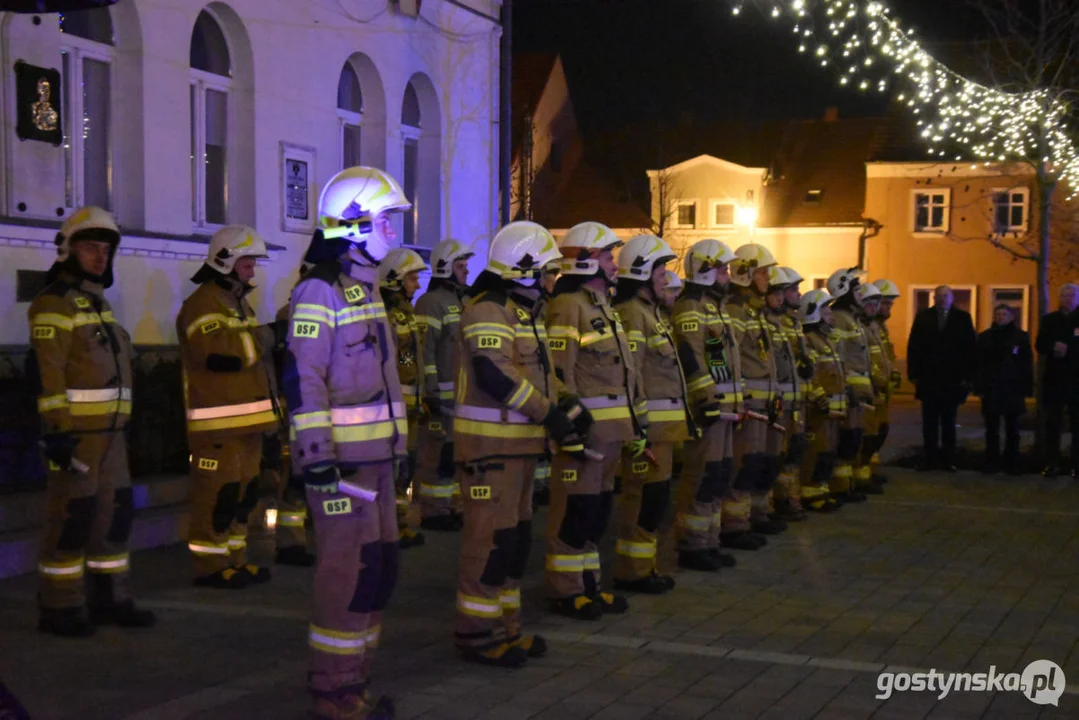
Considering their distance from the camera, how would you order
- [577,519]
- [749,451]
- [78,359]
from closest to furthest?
[78,359] < [577,519] < [749,451]

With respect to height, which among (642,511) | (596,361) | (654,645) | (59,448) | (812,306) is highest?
(812,306)

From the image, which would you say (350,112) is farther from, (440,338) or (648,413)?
(648,413)

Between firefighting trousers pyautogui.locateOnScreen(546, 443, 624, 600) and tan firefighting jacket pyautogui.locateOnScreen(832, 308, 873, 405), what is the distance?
5.96 meters

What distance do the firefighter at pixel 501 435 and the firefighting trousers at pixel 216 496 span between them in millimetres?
2170

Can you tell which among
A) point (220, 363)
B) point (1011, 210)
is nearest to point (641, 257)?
point (220, 363)

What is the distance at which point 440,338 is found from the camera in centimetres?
1109

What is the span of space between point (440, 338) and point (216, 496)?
10.7ft

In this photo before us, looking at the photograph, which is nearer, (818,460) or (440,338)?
A: (440,338)

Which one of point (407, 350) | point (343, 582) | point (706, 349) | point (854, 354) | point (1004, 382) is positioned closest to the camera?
point (343, 582)

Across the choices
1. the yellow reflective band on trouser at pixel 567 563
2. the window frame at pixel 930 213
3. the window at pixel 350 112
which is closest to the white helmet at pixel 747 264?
the yellow reflective band on trouser at pixel 567 563

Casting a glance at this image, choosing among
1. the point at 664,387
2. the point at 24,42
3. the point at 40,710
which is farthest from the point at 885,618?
the point at 24,42

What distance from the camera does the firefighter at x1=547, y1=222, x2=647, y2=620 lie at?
25.0ft

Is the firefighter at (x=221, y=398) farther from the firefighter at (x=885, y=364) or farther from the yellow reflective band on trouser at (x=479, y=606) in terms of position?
the firefighter at (x=885, y=364)

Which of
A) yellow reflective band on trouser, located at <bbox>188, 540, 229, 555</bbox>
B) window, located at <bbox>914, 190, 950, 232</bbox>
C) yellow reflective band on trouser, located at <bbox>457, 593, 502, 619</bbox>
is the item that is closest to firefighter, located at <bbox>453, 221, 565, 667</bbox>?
yellow reflective band on trouser, located at <bbox>457, 593, 502, 619</bbox>
